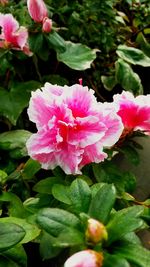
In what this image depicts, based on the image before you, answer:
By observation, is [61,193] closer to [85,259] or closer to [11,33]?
[85,259]

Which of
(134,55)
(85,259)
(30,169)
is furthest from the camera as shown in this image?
(134,55)

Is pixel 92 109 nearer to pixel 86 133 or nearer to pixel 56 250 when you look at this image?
pixel 86 133

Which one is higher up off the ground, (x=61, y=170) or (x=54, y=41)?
(x=54, y=41)

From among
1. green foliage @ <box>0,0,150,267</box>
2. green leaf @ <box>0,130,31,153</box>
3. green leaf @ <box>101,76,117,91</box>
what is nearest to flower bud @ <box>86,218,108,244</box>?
green foliage @ <box>0,0,150,267</box>

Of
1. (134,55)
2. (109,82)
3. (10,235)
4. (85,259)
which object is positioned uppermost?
(85,259)

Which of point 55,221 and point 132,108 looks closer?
point 55,221

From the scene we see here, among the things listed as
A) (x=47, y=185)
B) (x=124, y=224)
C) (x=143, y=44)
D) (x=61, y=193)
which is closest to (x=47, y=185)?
(x=47, y=185)

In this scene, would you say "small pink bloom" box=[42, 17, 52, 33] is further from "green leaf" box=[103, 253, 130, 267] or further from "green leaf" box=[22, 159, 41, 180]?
"green leaf" box=[103, 253, 130, 267]
